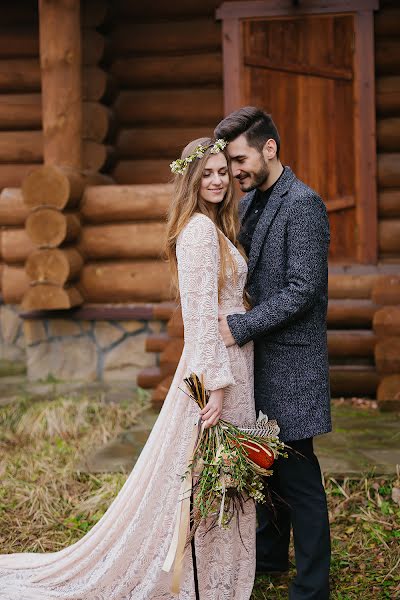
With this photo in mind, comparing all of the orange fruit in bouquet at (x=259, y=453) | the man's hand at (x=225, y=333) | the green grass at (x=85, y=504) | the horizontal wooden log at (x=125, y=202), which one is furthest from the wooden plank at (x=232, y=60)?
the orange fruit in bouquet at (x=259, y=453)

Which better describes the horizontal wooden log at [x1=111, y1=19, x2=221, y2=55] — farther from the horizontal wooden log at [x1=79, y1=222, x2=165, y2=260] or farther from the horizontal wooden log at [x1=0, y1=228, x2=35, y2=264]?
the horizontal wooden log at [x1=0, y1=228, x2=35, y2=264]

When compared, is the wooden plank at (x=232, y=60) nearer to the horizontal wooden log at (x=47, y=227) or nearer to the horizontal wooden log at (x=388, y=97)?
the horizontal wooden log at (x=388, y=97)

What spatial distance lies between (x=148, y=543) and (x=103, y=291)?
4.55m

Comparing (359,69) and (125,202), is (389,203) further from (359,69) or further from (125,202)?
(125,202)

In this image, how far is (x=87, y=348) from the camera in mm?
7805

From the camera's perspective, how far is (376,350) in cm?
615

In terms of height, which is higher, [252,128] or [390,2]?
[390,2]

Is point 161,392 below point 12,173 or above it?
below

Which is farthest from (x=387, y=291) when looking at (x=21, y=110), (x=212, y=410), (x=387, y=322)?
(x=21, y=110)

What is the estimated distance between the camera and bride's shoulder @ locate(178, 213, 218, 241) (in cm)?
321

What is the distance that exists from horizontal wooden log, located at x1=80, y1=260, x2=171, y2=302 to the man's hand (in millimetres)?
4352

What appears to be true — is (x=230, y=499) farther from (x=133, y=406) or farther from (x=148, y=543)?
(x=133, y=406)

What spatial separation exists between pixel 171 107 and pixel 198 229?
5442mm

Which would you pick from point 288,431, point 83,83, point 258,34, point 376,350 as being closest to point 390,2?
point 258,34
